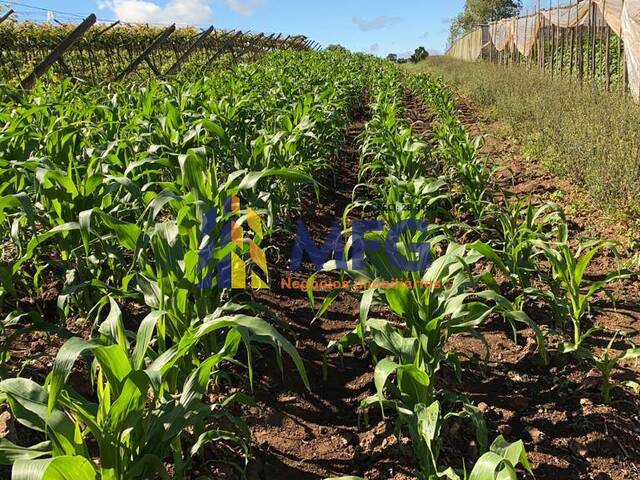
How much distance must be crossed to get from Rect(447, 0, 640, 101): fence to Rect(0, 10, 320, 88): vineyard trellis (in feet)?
21.9

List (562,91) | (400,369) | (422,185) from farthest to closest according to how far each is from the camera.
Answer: (562,91) → (422,185) → (400,369)

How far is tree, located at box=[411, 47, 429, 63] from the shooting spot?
43.7 metres

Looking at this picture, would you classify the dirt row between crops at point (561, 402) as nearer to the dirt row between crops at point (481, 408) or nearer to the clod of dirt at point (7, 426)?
the dirt row between crops at point (481, 408)

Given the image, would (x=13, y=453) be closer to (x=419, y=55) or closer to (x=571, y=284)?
(x=571, y=284)

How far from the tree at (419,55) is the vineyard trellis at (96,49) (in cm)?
2257

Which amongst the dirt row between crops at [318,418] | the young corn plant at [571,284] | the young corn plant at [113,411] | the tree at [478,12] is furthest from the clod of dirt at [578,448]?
the tree at [478,12]

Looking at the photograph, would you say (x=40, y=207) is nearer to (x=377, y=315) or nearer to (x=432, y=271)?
(x=377, y=315)

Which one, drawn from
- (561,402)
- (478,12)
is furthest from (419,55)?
(561,402)

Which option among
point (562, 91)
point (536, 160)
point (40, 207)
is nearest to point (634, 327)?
point (40, 207)

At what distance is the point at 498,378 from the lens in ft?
7.79

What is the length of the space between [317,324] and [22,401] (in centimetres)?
175

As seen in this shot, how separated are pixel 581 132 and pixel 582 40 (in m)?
6.41

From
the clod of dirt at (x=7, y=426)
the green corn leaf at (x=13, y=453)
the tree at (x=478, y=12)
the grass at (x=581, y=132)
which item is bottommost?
the clod of dirt at (x=7, y=426)

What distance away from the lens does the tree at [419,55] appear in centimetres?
4366
